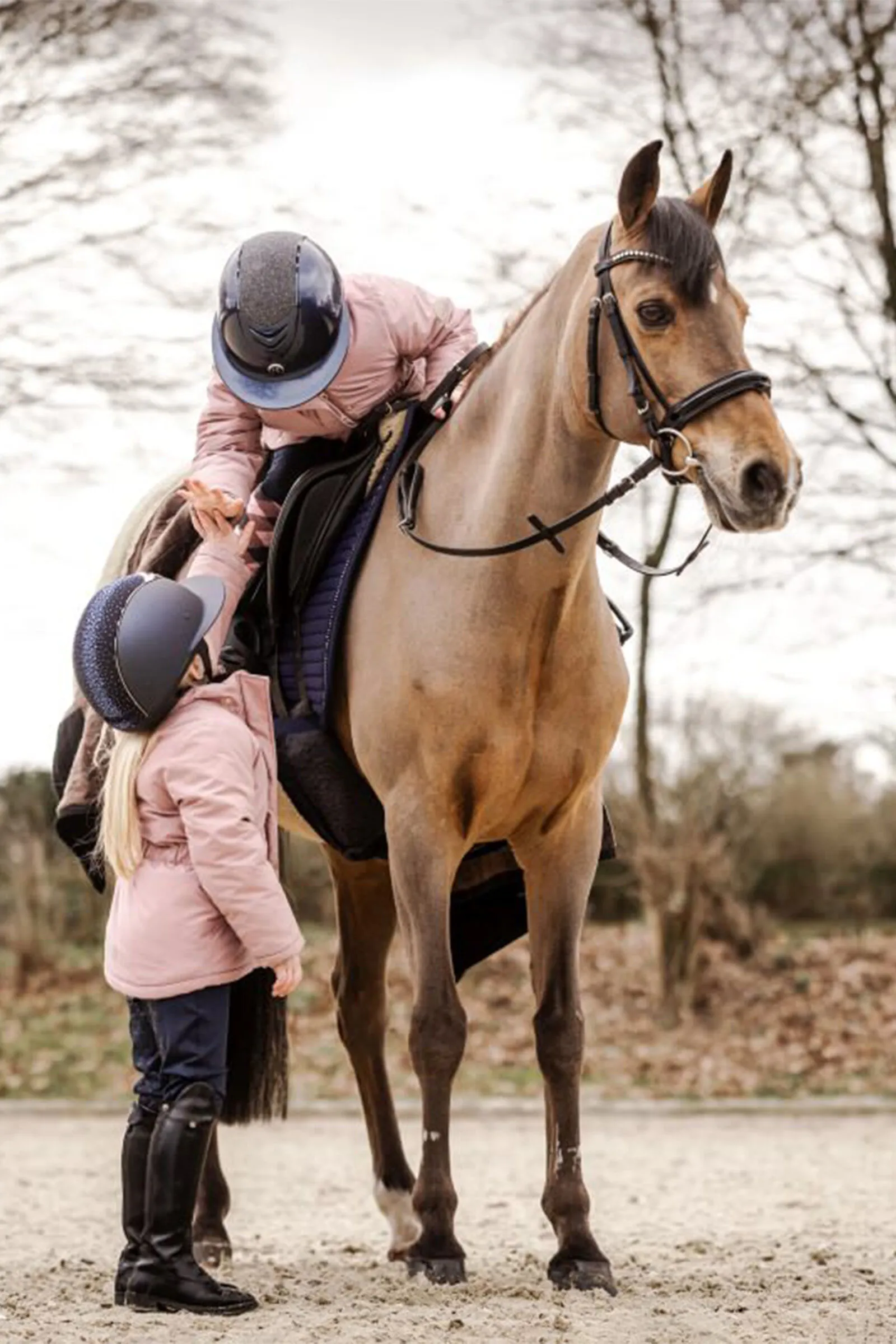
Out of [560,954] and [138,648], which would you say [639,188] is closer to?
[138,648]

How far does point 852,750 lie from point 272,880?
1570 centimetres

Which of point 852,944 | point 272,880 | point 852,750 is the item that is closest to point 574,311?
point 272,880

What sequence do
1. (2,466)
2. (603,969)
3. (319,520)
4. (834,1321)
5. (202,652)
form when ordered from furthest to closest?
(603,969), (2,466), (319,520), (202,652), (834,1321)

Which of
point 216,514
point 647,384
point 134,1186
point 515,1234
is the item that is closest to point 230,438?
point 216,514

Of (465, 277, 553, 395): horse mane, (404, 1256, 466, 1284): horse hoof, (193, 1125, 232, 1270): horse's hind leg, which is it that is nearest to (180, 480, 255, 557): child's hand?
(465, 277, 553, 395): horse mane

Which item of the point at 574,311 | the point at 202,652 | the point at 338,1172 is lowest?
the point at 338,1172

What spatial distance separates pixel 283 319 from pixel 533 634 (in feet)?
3.72

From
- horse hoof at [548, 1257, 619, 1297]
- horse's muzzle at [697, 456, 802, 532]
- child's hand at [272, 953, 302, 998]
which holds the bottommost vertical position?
horse hoof at [548, 1257, 619, 1297]

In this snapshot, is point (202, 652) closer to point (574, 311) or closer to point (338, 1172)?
point (574, 311)

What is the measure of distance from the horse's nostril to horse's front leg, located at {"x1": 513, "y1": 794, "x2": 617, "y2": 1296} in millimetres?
1174

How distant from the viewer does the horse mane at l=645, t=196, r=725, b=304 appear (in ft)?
14.9

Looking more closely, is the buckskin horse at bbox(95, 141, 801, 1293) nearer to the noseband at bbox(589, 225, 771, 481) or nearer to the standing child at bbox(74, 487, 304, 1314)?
the noseband at bbox(589, 225, 771, 481)

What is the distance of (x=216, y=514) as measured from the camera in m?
Answer: 5.43

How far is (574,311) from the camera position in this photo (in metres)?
4.85
